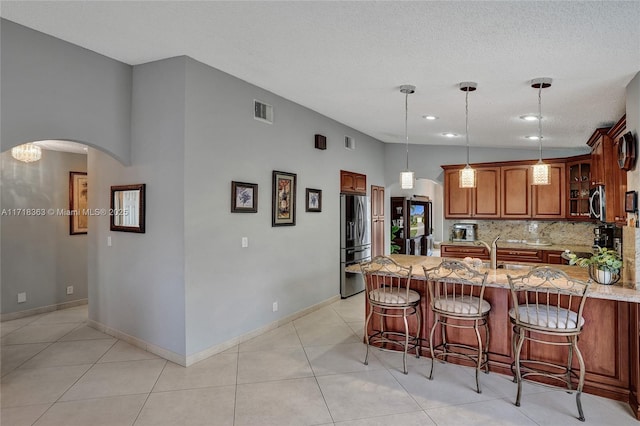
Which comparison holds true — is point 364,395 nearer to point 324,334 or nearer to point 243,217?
point 324,334

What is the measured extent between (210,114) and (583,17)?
3.02 meters

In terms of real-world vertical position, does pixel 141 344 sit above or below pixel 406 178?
below

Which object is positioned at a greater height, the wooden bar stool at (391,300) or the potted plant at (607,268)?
the potted plant at (607,268)

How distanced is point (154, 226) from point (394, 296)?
7.94 feet

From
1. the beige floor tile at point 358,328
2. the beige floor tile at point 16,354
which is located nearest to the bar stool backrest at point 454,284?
the beige floor tile at point 358,328

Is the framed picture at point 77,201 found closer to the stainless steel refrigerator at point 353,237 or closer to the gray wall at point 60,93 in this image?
the gray wall at point 60,93

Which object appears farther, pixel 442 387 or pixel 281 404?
pixel 442 387

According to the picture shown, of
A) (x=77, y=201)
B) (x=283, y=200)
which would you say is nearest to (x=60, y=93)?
(x=283, y=200)

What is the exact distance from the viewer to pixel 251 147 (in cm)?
409

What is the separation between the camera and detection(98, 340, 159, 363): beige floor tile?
3.55 m

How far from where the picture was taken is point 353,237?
6.02 meters

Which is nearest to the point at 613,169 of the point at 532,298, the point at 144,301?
the point at 532,298

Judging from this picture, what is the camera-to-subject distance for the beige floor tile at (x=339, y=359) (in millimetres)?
3367

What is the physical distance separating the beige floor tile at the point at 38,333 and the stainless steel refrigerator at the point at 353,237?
374cm
